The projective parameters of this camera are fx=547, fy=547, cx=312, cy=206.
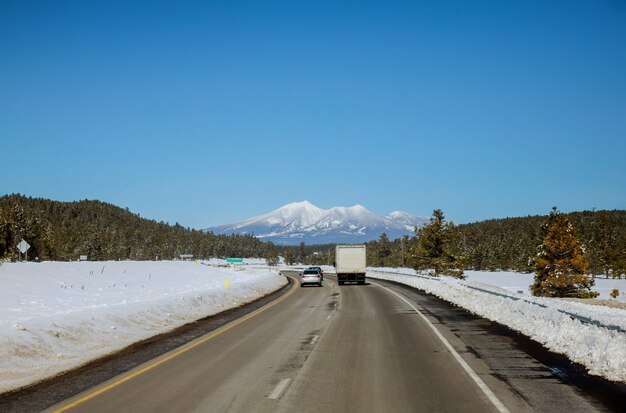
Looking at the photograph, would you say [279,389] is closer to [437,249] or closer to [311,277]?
[311,277]

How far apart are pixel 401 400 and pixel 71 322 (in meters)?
11.2

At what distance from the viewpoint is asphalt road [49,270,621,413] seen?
26.2 ft

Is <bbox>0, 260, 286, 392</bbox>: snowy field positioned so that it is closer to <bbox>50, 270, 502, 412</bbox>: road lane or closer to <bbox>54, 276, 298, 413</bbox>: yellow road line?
<bbox>54, 276, 298, 413</bbox>: yellow road line

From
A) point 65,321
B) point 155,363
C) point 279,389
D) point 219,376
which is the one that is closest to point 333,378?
point 279,389

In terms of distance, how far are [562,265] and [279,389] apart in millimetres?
60225

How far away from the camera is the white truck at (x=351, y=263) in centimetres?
5241

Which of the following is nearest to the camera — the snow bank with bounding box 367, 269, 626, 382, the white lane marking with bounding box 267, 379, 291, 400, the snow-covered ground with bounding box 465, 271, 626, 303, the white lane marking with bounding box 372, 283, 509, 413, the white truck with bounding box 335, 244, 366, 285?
the white lane marking with bounding box 372, 283, 509, 413

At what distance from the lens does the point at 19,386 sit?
369 inches

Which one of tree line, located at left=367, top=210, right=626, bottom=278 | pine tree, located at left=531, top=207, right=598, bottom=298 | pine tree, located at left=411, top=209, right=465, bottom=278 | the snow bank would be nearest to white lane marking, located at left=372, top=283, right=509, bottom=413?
the snow bank

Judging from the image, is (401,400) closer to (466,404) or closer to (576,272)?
(466,404)

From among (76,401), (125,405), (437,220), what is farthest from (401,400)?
(437,220)

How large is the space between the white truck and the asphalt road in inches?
1409

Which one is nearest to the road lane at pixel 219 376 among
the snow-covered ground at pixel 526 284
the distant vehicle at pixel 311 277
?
the distant vehicle at pixel 311 277

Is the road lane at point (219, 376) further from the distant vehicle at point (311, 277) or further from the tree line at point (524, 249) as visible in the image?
the tree line at point (524, 249)
